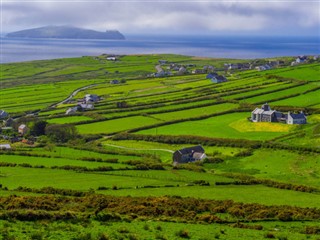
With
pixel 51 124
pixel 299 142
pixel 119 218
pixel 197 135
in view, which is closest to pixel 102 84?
pixel 51 124

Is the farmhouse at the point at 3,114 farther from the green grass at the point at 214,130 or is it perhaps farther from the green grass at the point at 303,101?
the green grass at the point at 303,101

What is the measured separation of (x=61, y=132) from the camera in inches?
2726

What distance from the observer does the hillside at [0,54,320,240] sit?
24.0 meters

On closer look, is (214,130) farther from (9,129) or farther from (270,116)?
(9,129)

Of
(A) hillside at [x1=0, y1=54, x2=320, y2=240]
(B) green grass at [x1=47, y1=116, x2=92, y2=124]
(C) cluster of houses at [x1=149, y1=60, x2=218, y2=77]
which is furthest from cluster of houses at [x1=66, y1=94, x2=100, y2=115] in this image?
(C) cluster of houses at [x1=149, y1=60, x2=218, y2=77]

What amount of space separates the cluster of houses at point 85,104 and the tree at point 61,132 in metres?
14.1

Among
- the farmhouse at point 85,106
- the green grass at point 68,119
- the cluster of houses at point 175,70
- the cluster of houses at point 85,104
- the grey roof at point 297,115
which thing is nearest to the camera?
the grey roof at point 297,115

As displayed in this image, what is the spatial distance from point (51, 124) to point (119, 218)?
52.1 meters

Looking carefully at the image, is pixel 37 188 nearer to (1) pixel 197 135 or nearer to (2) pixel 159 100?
(1) pixel 197 135

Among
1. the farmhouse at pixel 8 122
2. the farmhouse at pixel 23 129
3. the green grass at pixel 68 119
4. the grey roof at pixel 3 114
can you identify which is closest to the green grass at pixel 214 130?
the green grass at pixel 68 119

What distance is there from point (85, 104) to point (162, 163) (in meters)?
46.7

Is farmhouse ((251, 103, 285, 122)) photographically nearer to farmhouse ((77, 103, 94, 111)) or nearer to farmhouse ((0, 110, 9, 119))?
farmhouse ((77, 103, 94, 111))

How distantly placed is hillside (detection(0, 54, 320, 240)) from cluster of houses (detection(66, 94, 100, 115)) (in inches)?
38.6

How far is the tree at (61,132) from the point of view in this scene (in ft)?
222
